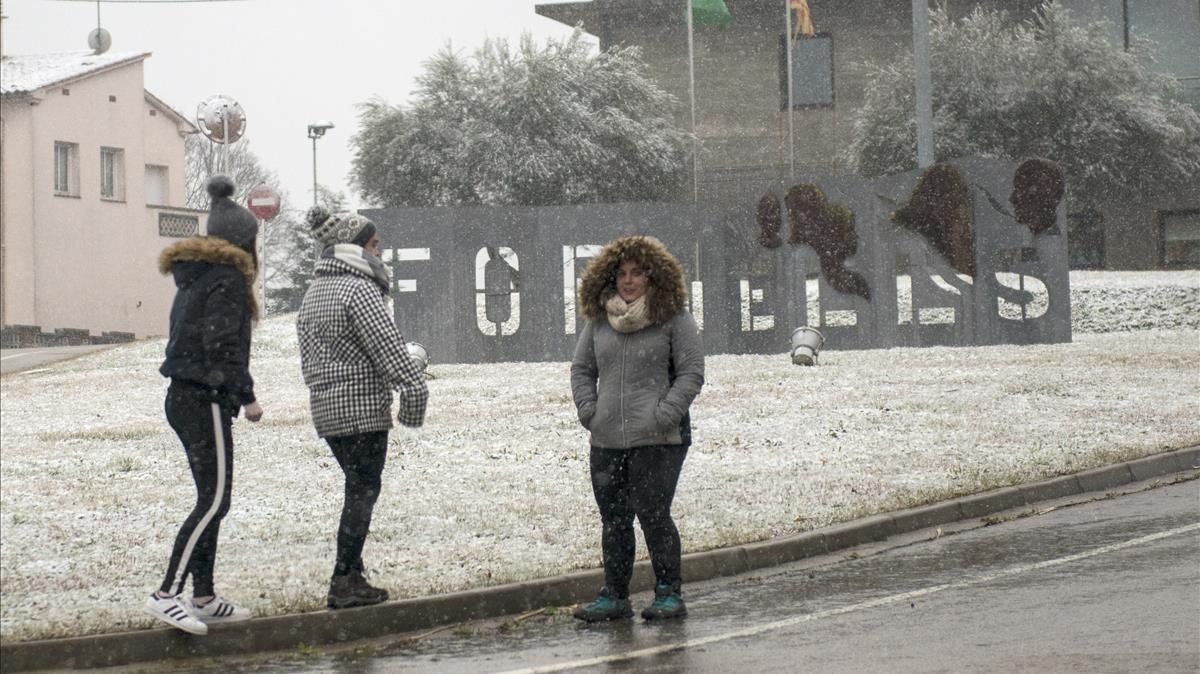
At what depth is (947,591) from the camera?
26.7ft

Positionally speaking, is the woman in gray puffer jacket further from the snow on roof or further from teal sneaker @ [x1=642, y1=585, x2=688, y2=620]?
the snow on roof

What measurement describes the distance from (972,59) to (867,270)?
21.3 meters

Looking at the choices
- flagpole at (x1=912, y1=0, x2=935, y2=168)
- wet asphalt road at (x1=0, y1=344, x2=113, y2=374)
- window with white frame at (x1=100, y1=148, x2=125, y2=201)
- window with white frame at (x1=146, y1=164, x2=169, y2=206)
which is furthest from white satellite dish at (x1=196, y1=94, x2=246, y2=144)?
flagpole at (x1=912, y1=0, x2=935, y2=168)

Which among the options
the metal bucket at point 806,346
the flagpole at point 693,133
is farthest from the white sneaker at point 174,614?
the flagpole at point 693,133

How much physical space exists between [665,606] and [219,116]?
30.7 meters

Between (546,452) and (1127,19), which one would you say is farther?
(1127,19)

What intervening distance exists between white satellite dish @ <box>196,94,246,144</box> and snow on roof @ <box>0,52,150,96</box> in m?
11.0

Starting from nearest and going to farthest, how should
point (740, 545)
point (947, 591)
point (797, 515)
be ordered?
point (947, 591)
point (740, 545)
point (797, 515)

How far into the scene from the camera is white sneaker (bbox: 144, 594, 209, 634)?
7043 mm

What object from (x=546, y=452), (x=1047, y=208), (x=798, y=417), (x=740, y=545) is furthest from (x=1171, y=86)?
(x=740, y=545)

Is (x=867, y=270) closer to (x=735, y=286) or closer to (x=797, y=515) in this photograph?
(x=735, y=286)

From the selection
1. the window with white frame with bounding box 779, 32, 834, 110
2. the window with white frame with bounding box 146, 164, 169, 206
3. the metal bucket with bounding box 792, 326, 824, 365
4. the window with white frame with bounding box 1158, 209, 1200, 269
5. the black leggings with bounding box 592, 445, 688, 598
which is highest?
the window with white frame with bounding box 779, 32, 834, 110

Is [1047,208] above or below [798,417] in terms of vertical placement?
above

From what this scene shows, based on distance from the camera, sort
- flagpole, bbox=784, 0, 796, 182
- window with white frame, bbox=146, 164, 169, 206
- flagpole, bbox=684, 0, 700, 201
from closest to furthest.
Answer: flagpole, bbox=784, 0, 796, 182 → flagpole, bbox=684, 0, 700, 201 → window with white frame, bbox=146, 164, 169, 206
